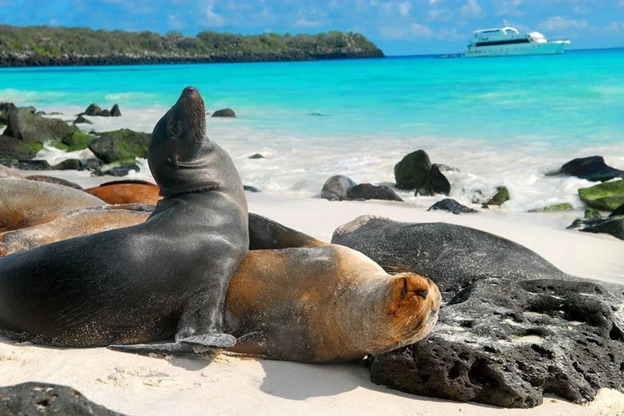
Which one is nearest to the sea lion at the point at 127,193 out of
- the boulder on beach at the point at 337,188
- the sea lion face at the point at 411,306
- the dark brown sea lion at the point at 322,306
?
the dark brown sea lion at the point at 322,306

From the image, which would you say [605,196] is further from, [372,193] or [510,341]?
[510,341]

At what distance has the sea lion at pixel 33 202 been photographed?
22.7ft

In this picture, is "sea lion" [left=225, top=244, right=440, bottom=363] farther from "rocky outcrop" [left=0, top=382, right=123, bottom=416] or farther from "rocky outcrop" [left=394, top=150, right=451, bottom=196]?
"rocky outcrop" [left=394, top=150, right=451, bottom=196]

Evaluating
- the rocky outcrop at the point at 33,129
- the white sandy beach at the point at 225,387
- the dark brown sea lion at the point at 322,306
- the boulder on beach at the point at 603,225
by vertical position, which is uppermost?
the dark brown sea lion at the point at 322,306

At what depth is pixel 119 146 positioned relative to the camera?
14.7 meters

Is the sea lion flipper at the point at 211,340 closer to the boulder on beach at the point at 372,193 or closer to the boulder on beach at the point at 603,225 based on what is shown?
the boulder on beach at the point at 603,225

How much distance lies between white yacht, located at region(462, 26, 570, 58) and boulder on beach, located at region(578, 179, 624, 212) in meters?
83.9

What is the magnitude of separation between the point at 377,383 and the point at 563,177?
31.6 feet

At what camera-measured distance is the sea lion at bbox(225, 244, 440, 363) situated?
12.6 ft

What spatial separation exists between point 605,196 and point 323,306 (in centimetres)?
712

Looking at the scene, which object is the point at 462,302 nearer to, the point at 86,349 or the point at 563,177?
the point at 86,349

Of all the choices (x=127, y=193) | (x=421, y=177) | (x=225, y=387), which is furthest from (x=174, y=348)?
(x=421, y=177)

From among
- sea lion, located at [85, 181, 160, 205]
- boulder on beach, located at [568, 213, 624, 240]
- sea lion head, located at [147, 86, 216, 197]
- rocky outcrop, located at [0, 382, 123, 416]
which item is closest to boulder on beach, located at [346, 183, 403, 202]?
boulder on beach, located at [568, 213, 624, 240]

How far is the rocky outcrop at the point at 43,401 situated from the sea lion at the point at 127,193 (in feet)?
17.2
